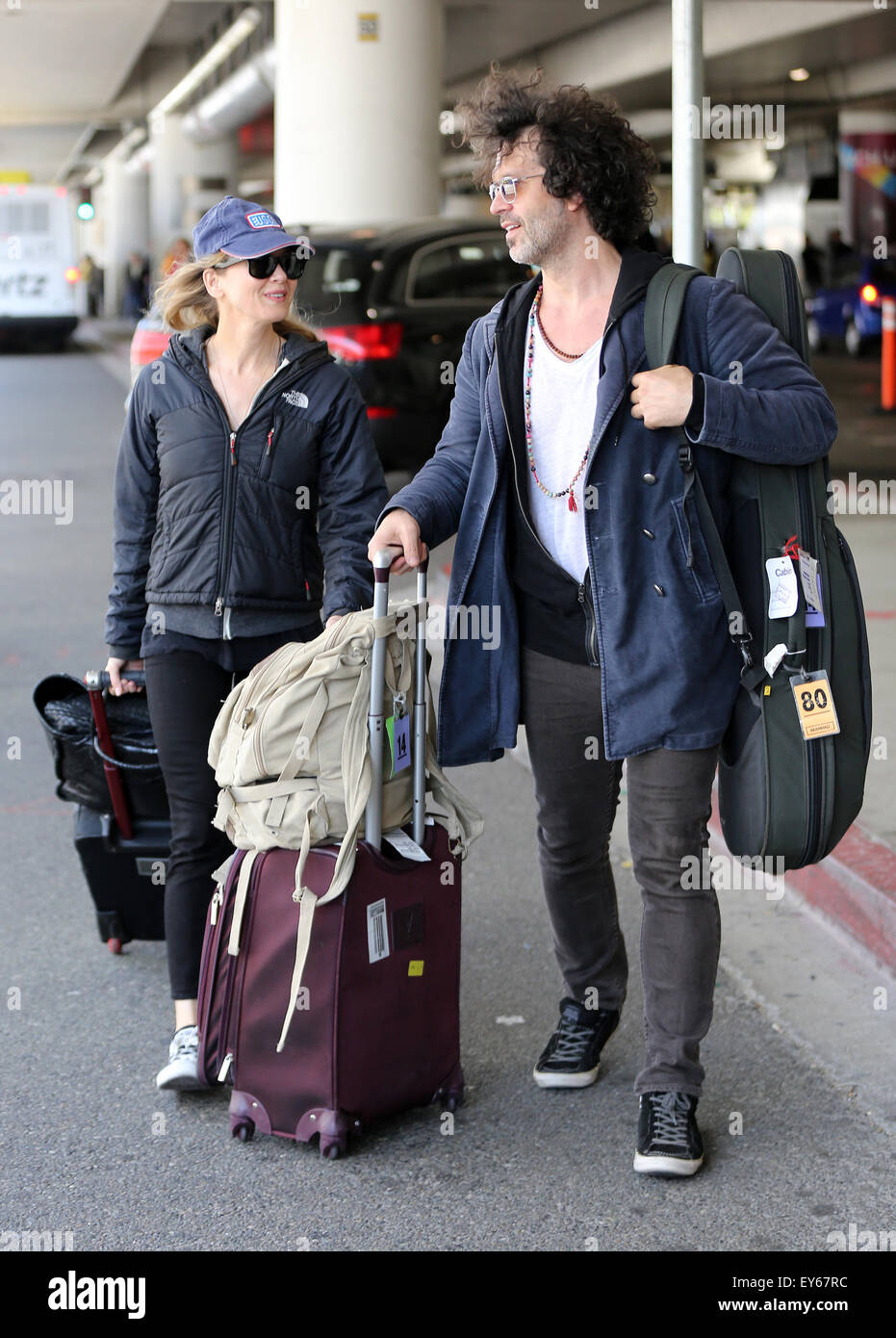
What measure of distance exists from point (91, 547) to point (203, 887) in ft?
26.3

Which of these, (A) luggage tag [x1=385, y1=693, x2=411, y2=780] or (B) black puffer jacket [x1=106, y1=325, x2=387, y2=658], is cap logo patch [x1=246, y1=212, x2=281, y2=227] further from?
(A) luggage tag [x1=385, y1=693, x2=411, y2=780]

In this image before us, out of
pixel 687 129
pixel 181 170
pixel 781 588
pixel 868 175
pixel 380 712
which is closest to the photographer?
pixel 781 588

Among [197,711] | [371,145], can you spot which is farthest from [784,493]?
[371,145]

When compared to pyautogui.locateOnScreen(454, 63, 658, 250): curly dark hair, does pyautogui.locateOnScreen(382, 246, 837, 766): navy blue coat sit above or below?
below

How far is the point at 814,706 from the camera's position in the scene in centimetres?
320

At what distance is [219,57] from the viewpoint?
3459 centimetres

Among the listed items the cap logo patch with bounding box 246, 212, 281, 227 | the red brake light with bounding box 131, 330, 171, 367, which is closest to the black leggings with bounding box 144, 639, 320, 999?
the cap logo patch with bounding box 246, 212, 281, 227

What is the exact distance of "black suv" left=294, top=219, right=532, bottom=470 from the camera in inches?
470

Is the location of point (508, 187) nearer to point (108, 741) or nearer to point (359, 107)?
point (108, 741)

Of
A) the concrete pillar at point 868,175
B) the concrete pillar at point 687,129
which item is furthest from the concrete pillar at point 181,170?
the concrete pillar at point 687,129

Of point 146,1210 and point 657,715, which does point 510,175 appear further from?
point 146,1210

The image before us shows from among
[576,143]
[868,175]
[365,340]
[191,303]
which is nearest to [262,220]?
[191,303]

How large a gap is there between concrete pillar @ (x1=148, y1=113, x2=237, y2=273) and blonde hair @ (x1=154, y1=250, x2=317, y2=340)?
144 feet

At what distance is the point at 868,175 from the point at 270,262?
36.4m
